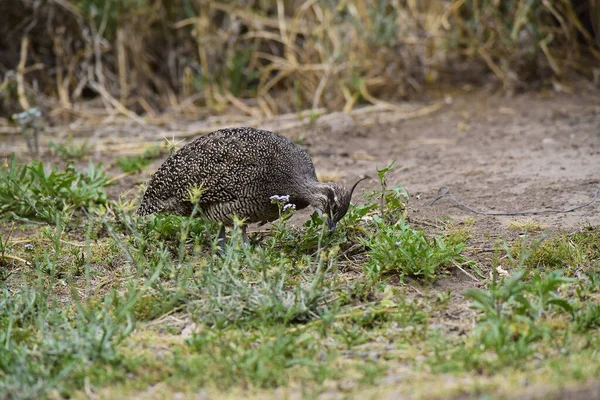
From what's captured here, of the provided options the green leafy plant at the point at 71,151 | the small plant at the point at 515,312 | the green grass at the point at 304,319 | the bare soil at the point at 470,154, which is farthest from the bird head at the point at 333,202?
the green leafy plant at the point at 71,151

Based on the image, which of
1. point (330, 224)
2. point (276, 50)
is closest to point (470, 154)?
point (330, 224)

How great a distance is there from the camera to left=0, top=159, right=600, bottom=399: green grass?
3.54 m

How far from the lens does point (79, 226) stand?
6.19 m

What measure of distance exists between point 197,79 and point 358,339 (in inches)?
280

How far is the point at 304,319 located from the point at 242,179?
1357mm

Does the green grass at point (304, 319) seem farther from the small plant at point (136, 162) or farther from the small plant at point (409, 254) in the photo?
the small plant at point (136, 162)

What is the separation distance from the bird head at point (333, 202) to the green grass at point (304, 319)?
0.17 metres

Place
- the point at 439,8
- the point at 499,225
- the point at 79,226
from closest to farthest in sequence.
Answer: the point at 499,225, the point at 79,226, the point at 439,8

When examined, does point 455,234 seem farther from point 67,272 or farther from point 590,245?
point 67,272

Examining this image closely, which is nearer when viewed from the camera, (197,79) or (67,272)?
(67,272)

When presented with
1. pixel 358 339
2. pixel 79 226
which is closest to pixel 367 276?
pixel 358 339

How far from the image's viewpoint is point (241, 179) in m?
5.24

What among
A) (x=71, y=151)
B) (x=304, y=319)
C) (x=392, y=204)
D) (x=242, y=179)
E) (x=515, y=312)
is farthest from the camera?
(x=71, y=151)

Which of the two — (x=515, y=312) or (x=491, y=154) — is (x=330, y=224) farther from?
(x=491, y=154)
